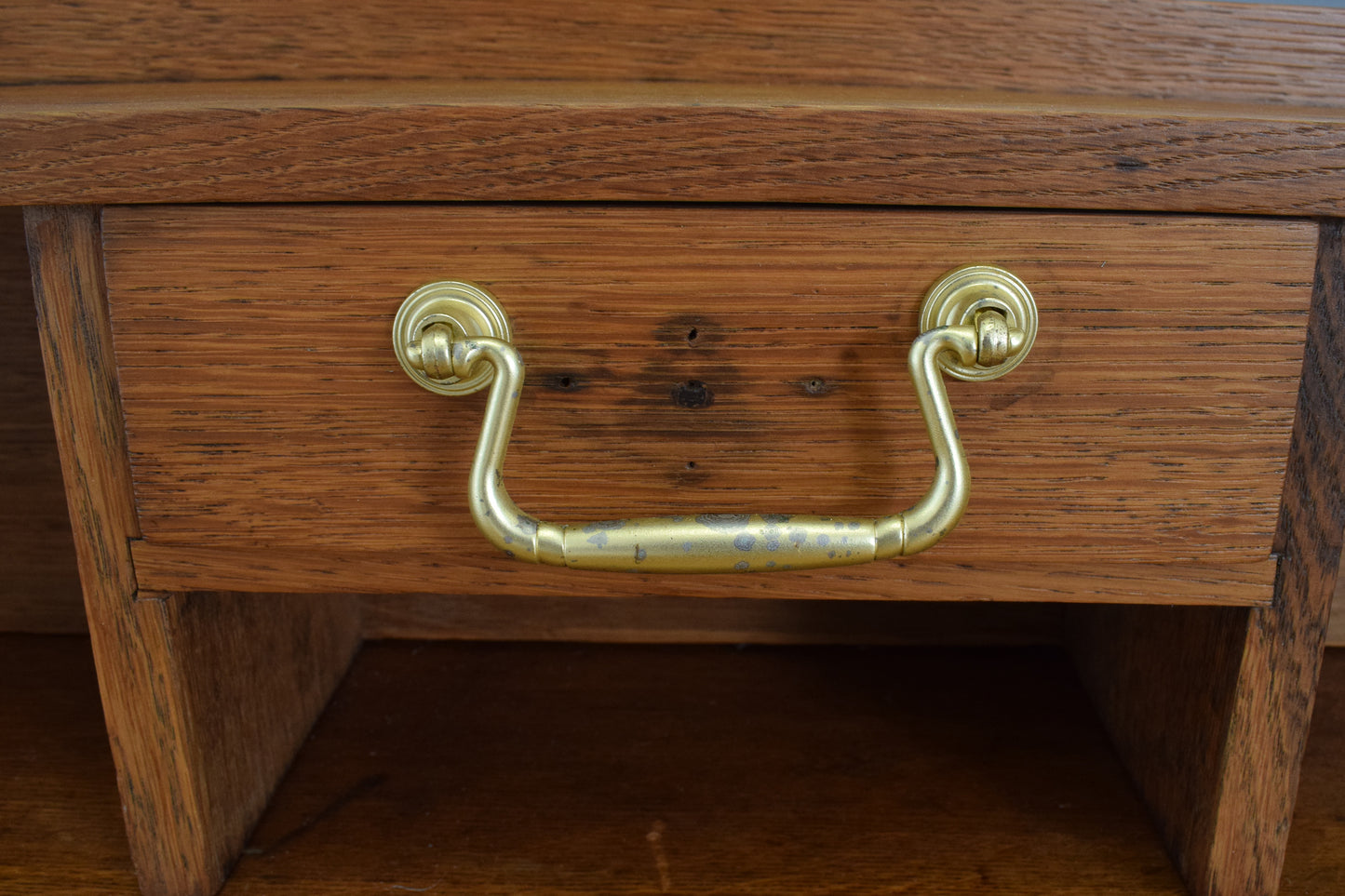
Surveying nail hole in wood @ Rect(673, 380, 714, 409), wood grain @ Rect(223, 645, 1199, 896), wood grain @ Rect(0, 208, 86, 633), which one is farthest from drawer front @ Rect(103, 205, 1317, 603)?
wood grain @ Rect(0, 208, 86, 633)

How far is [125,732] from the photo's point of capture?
387 mm

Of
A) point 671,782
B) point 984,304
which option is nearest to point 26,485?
point 671,782

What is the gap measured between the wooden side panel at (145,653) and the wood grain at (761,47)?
210 mm

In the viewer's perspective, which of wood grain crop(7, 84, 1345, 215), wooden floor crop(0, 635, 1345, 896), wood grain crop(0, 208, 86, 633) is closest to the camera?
wood grain crop(7, 84, 1345, 215)

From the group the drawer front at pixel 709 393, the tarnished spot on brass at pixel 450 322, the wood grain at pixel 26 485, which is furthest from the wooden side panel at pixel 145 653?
the wood grain at pixel 26 485

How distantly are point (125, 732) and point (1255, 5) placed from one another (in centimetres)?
65

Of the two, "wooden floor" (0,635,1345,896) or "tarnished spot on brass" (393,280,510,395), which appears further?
"wooden floor" (0,635,1345,896)

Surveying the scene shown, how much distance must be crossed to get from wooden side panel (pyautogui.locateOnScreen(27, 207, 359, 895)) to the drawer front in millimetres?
13

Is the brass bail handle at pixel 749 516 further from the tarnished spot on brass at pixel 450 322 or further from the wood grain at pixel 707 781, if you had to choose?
the wood grain at pixel 707 781

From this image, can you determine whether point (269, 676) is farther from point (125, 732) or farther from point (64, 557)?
point (64, 557)

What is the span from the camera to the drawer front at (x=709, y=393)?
323mm

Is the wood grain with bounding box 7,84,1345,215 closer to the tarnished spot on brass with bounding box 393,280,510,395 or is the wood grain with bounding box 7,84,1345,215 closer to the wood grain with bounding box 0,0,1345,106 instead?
the tarnished spot on brass with bounding box 393,280,510,395

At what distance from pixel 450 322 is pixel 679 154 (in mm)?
96

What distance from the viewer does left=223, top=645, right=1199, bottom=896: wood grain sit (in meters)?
0.43
